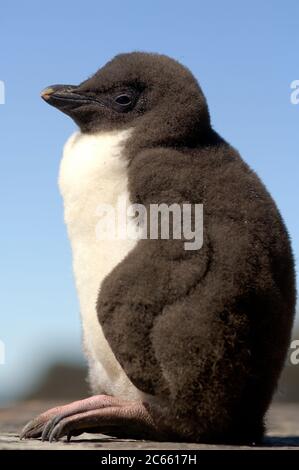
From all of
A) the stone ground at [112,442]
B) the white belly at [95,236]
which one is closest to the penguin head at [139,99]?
the white belly at [95,236]

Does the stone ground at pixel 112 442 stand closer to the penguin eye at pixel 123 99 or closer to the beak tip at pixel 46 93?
the penguin eye at pixel 123 99

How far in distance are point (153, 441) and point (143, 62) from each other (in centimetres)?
199

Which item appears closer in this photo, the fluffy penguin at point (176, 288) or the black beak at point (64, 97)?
the fluffy penguin at point (176, 288)

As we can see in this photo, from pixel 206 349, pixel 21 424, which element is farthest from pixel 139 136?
pixel 21 424

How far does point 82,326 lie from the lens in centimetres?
525

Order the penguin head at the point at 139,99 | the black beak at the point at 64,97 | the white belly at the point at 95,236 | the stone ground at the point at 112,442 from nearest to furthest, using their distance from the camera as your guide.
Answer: the stone ground at the point at 112,442
the white belly at the point at 95,236
the penguin head at the point at 139,99
the black beak at the point at 64,97

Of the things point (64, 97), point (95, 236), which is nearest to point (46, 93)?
point (64, 97)

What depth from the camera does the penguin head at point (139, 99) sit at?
514cm

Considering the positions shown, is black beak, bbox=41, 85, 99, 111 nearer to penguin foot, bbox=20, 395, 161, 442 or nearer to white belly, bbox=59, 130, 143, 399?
white belly, bbox=59, 130, 143, 399

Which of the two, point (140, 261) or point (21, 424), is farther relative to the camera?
point (21, 424)

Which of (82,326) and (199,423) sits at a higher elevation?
(82,326)
